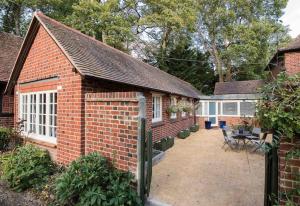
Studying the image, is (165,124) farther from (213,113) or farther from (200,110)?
(213,113)

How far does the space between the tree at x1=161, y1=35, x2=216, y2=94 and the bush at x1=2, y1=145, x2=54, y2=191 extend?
2497 cm

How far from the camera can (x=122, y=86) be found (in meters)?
7.66

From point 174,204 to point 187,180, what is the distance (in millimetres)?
1540

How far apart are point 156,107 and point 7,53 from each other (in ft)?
32.2

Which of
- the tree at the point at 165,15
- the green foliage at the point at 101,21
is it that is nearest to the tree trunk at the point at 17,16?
the green foliage at the point at 101,21

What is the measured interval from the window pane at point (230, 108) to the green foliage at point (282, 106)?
1819 cm

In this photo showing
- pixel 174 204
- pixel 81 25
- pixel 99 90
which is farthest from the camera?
pixel 81 25

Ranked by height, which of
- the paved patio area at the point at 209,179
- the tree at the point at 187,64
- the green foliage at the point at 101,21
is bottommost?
the paved patio area at the point at 209,179

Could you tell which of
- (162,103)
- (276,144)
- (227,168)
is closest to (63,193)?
(276,144)

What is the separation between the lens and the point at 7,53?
1309 centimetres

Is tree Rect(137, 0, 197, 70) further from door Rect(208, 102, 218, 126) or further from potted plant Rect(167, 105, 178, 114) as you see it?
potted plant Rect(167, 105, 178, 114)

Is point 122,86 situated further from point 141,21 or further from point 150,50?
point 150,50

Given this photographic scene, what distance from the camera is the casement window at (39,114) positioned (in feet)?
23.9

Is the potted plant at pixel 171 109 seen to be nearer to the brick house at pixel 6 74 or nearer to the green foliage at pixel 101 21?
the brick house at pixel 6 74
